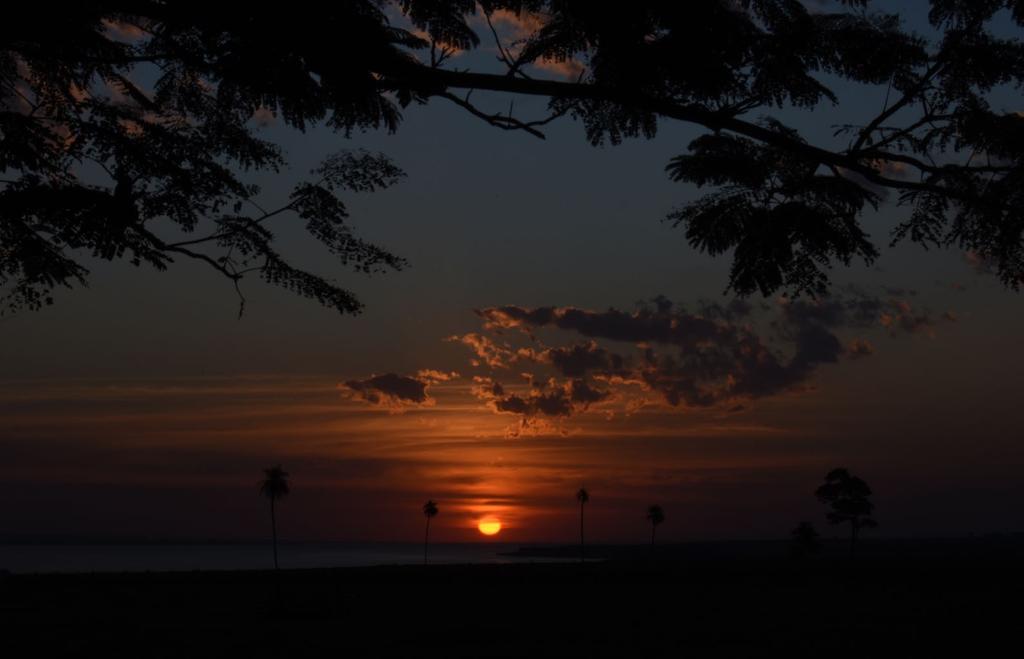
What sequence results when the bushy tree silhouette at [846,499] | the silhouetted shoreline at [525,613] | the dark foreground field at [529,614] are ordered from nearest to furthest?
1. the dark foreground field at [529,614]
2. the silhouetted shoreline at [525,613]
3. the bushy tree silhouette at [846,499]

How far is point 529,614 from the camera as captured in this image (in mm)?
40188

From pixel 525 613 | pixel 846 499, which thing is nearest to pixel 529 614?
pixel 525 613

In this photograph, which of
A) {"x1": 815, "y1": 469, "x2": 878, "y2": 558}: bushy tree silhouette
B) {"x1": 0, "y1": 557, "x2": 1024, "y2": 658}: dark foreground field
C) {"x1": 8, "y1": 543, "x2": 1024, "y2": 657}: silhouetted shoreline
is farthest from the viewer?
{"x1": 815, "y1": 469, "x2": 878, "y2": 558}: bushy tree silhouette

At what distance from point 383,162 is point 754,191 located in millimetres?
4447

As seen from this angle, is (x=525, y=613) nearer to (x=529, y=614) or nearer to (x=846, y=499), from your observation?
(x=529, y=614)

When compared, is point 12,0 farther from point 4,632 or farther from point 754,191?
point 4,632

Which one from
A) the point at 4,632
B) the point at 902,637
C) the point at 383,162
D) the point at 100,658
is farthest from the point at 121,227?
the point at 4,632

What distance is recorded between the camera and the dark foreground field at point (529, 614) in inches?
1141

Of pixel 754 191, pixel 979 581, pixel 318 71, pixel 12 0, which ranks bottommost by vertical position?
pixel 979 581

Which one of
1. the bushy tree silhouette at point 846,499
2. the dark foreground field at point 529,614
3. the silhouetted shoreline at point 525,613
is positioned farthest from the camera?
the bushy tree silhouette at point 846,499

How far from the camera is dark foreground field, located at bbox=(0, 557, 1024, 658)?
29.0 metres

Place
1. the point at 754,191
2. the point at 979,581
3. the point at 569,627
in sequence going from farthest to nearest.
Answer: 1. the point at 979,581
2. the point at 569,627
3. the point at 754,191

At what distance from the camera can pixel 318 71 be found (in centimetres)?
803

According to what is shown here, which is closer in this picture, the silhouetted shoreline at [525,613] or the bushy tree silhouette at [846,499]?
the silhouetted shoreline at [525,613]
